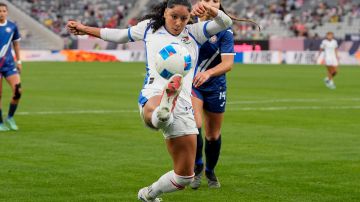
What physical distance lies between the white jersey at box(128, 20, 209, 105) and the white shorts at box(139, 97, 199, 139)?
103 millimetres

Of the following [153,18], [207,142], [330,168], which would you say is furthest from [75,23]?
[330,168]

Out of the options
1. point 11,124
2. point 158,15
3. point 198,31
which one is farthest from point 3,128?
point 198,31

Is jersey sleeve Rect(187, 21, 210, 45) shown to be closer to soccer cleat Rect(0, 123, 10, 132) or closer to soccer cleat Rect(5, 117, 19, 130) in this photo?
soccer cleat Rect(0, 123, 10, 132)

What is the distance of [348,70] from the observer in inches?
1831

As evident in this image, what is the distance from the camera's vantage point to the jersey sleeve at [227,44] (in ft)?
34.1

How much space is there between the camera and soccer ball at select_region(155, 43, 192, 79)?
813 centimetres

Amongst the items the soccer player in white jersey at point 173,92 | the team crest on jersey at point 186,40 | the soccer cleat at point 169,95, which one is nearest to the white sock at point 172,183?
the soccer player in white jersey at point 173,92

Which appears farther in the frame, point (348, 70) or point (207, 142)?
point (348, 70)

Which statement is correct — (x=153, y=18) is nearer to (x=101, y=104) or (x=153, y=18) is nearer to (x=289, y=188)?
(x=289, y=188)

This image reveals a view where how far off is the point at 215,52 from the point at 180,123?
238cm

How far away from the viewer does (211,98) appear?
1088cm

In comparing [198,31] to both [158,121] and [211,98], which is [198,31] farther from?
[211,98]

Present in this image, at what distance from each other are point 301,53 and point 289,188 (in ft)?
151

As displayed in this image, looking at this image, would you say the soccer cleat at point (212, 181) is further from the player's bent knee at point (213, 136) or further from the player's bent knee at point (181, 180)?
the player's bent knee at point (181, 180)
